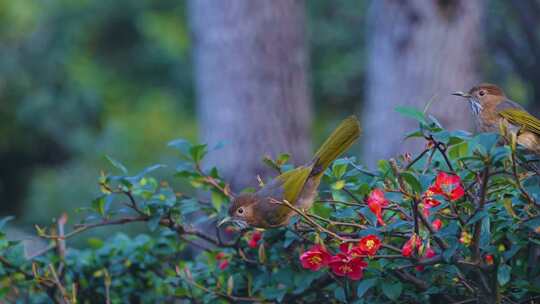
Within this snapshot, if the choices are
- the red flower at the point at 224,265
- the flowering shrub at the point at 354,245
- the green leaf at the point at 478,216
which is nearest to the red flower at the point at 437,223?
the flowering shrub at the point at 354,245

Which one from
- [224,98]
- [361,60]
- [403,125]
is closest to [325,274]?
[224,98]

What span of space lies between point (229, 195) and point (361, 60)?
9864 millimetres

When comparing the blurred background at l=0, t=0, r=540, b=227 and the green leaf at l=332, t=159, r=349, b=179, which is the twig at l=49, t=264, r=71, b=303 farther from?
the green leaf at l=332, t=159, r=349, b=179

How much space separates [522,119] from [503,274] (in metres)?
0.94

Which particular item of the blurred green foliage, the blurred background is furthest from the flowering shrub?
the blurred green foliage

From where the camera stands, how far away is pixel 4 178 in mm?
12609

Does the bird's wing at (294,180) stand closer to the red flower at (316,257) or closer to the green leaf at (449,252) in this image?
the red flower at (316,257)

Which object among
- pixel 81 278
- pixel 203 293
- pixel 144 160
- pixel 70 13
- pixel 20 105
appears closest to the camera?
pixel 203 293

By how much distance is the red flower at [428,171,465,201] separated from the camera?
221 centimetres

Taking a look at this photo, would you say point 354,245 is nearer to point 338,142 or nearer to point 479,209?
point 479,209

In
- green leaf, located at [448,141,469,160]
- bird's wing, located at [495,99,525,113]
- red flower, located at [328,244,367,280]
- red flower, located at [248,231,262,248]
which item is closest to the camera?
red flower, located at [328,244,367,280]

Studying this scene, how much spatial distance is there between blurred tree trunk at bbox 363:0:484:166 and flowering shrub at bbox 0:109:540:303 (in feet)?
11.5

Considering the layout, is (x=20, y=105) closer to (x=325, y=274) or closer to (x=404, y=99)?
(x=404, y=99)

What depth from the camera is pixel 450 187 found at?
2211mm
